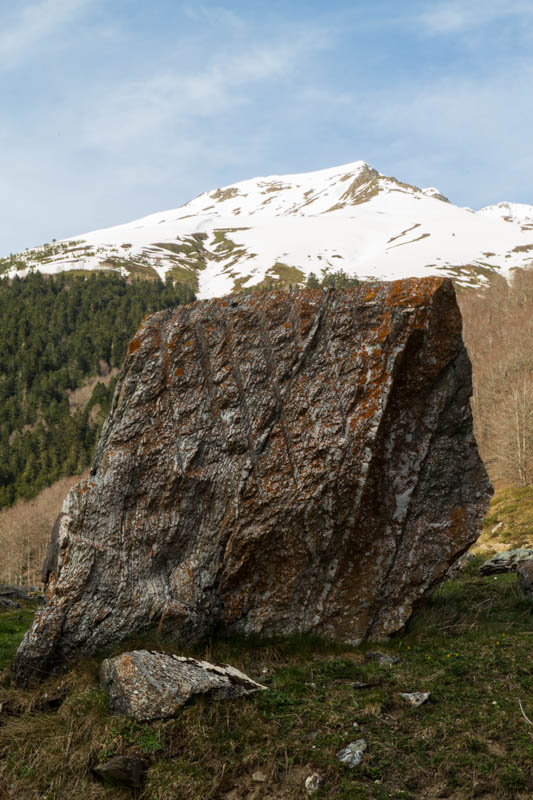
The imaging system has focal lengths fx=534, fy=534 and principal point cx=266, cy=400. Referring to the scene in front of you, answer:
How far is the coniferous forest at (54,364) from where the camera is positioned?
123 m

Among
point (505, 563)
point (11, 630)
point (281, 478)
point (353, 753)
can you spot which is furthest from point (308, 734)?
point (11, 630)

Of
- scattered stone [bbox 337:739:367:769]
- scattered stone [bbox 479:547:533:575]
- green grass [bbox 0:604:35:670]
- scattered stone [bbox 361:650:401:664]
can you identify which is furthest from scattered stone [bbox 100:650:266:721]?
scattered stone [bbox 479:547:533:575]

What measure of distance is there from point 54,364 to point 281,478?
158394 mm

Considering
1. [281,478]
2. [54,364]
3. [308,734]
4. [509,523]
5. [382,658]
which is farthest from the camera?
[54,364]

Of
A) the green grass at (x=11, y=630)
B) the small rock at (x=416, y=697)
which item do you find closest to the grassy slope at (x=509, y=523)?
the small rock at (x=416, y=697)

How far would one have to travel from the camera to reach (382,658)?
820 centimetres

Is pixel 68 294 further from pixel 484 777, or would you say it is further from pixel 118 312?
pixel 484 777

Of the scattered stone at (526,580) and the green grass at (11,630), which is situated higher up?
the scattered stone at (526,580)

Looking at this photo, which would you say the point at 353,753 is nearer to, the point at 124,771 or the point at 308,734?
the point at 308,734

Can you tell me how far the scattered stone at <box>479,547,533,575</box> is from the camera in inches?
589

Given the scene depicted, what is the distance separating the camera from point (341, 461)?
9.12 m

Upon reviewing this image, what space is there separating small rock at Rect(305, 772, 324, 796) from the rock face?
3285mm

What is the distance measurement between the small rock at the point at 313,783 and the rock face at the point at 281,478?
3285 millimetres

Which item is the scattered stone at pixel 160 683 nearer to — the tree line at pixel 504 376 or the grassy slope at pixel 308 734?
the grassy slope at pixel 308 734
